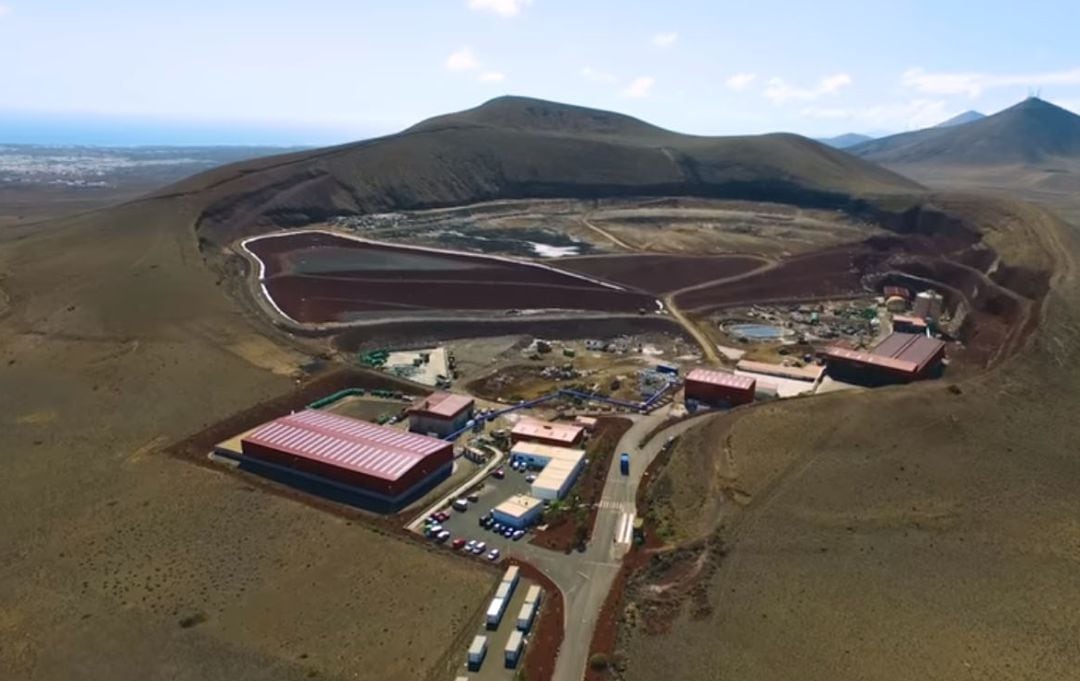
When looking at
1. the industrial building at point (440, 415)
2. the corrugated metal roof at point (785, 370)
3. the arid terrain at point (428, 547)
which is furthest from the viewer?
the corrugated metal roof at point (785, 370)

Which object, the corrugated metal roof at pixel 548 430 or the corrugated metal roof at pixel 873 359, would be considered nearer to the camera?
the corrugated metal roof at pixel 548 430

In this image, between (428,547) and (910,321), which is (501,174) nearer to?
(910,321)

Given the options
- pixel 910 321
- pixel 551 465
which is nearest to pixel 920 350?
pixel 910 321

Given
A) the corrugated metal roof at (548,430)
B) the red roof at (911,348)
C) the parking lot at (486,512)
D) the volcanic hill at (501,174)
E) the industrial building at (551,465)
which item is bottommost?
the parking lot at (486,512)

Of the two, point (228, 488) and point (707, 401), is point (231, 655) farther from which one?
point (707, 401)

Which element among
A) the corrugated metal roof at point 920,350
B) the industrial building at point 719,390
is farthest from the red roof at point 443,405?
the corrugated metal roof at point 920,350

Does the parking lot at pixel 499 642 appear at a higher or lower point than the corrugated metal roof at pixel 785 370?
lower

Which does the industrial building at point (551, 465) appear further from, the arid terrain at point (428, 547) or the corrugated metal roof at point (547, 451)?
the arid terrain at point (428, 547)
